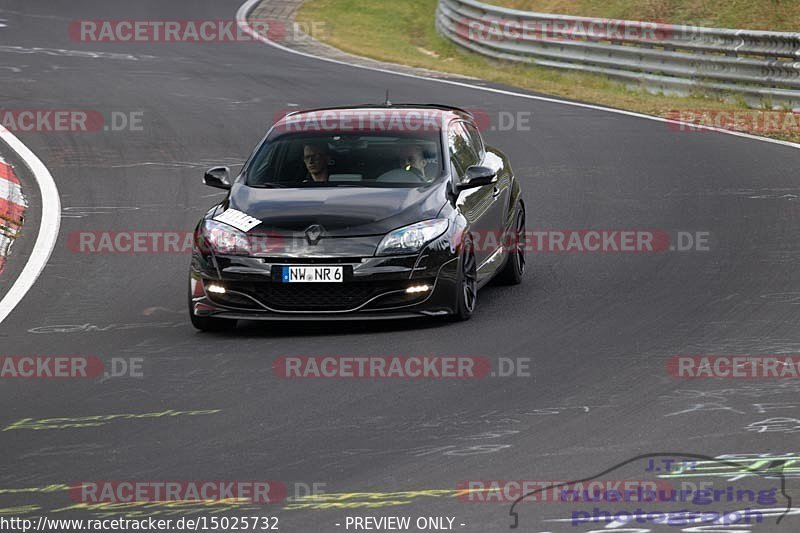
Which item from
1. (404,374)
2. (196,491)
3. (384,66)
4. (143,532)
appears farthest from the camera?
(384,66)

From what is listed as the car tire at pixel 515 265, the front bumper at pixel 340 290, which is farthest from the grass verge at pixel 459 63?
the front bumper at pixel 340 290

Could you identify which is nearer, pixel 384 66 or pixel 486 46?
pixel 384 66

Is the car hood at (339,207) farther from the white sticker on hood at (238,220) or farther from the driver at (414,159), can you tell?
the driver at (414,159)

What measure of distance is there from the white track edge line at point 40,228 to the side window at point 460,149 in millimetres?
3564

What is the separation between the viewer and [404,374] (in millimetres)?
9516

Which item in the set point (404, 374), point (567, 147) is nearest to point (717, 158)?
point (567, 147)

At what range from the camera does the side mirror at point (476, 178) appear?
11.5 m

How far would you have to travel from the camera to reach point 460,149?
40.6ft

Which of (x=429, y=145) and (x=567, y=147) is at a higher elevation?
(x=429, y=145)

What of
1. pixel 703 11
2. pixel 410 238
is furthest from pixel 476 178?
pixel 703 11

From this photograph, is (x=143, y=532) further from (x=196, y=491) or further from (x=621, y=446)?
(x=621, y=446)

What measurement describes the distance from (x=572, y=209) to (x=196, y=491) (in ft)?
30.0

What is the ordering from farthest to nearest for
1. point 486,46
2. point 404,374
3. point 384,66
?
point 486,46 < point 384,66 < point 404,374

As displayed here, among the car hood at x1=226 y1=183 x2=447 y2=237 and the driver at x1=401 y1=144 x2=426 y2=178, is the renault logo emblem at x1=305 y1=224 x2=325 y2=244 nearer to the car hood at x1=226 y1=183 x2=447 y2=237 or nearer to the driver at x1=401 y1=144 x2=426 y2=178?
the car hood at x1=226 y1=183 x2=447 y2=237
